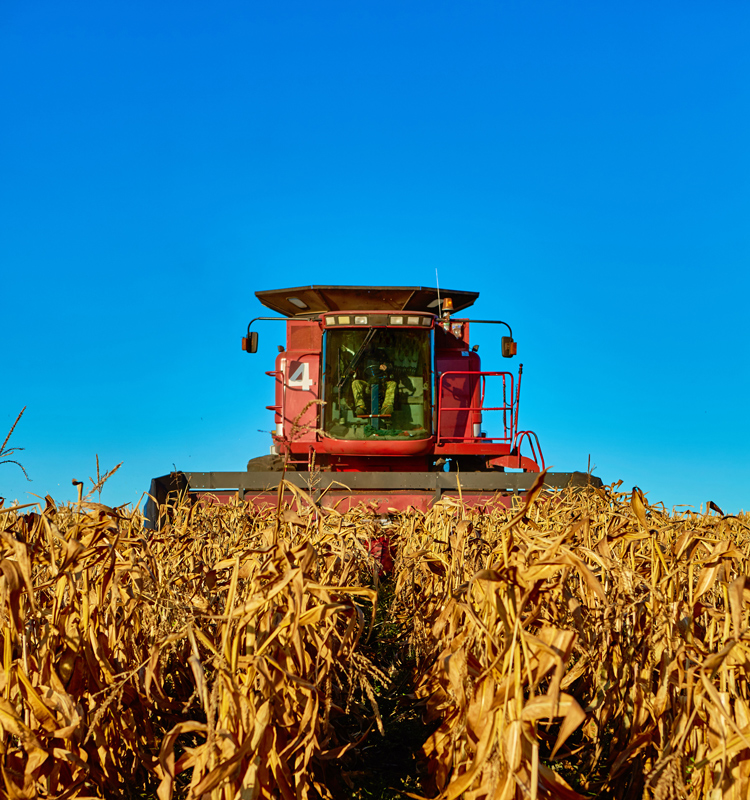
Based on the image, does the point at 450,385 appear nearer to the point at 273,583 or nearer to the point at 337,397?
the point at 337,397


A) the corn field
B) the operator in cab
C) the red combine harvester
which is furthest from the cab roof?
the corn field

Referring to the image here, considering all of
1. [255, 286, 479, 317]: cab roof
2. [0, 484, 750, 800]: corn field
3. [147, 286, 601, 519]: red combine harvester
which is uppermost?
[255, 286, 479, 317]: cab roof

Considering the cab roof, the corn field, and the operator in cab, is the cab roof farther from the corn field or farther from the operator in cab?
the corn field

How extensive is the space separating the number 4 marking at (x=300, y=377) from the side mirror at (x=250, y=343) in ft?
3.29

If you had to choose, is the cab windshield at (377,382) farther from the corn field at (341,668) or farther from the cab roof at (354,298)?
the corn field at (341,668)

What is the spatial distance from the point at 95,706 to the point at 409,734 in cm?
155

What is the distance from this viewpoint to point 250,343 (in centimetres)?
854

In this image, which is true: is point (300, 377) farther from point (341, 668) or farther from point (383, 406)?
point (341, 668)

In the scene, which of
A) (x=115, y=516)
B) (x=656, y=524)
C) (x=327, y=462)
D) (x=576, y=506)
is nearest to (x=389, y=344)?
(x=327, y=462)

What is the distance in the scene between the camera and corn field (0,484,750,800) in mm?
1549

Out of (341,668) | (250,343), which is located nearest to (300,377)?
(250,343)

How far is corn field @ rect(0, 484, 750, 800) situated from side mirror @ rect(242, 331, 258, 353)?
19.1ft

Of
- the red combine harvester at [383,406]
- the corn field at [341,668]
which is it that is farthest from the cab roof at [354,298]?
the corn field at [341,668]

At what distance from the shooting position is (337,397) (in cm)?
834
